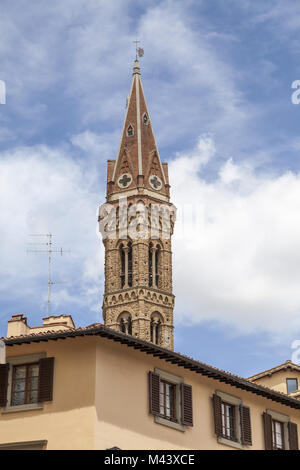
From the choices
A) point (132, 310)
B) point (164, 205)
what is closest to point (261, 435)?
point (132, 310)

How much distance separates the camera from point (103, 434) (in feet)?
91.6

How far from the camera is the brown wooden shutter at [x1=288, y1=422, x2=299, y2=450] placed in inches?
1418

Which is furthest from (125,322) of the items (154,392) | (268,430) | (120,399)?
A: (120,399)

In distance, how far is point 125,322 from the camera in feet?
317

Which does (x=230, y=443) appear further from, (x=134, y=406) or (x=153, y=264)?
(x=153, y=264)

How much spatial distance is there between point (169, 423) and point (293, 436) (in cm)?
747

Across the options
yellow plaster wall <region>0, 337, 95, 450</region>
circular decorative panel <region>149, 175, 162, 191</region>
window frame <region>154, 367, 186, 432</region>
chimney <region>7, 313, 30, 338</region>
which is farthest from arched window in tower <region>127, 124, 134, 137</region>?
yellow plaster wall <region>0, 337, 95, 450</region>

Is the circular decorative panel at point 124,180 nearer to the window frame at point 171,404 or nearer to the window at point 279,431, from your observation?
the window at point 279,431

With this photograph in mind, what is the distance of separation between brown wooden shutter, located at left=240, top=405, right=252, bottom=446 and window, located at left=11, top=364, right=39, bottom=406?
8.22m

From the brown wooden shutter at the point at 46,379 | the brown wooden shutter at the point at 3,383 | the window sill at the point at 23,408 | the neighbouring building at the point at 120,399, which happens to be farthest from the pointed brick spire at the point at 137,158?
the window sill at the point at 23,408

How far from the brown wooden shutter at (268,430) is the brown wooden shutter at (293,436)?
1.26m

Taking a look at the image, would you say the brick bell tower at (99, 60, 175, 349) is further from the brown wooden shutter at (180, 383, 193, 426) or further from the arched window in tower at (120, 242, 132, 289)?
the brown wooden shutter at (180, 383, 193, 426)

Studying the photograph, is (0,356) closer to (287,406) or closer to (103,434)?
(103,434)
